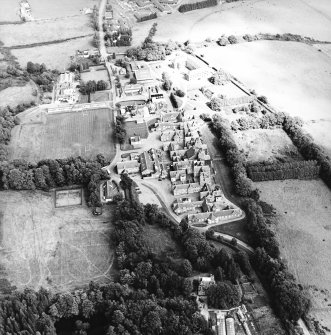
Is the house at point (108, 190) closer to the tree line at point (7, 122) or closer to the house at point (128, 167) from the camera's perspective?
the house at point (128, 167)

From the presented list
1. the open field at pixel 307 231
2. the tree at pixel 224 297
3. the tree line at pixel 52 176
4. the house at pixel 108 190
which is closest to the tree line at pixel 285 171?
the open field at pixel 307 231

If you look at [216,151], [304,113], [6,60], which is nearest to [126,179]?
[216,151]

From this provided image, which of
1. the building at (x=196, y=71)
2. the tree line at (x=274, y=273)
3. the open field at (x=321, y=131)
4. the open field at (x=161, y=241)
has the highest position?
the building at (x=196, y=71)

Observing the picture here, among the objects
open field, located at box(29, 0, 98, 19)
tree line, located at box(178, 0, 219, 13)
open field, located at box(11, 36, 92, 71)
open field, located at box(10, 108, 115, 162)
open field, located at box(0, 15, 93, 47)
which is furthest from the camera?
open field, located at box(29, 0, 98, 19)

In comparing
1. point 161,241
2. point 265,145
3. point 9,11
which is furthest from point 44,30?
point 161,241

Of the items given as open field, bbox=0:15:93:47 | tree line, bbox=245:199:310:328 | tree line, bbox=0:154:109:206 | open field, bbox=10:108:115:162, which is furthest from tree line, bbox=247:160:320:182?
open field, bbox=0:15:93:47

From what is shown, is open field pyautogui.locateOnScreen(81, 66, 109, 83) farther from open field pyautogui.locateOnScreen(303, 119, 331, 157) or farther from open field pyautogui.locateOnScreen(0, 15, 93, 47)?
open field pyautogui.locateOnScreen(303, 119, 331, 157)
